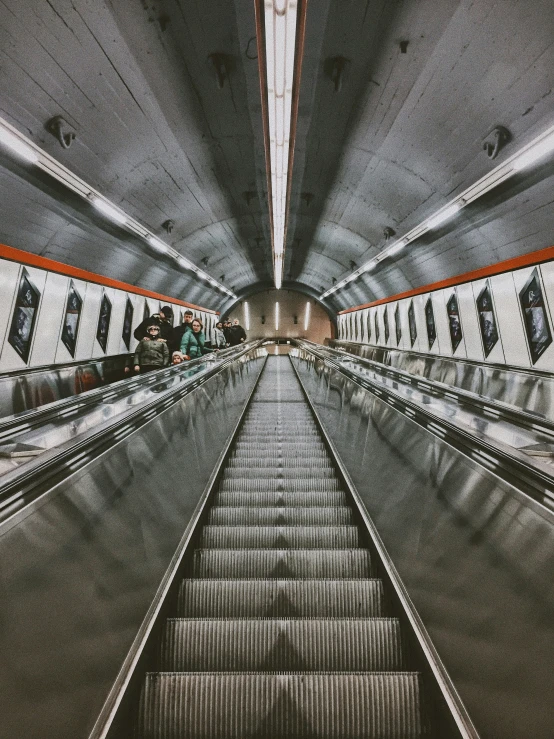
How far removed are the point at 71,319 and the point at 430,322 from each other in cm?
851

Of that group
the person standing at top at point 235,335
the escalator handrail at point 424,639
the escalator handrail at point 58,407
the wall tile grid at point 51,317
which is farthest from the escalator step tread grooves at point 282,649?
the person standing at top at point 235,335

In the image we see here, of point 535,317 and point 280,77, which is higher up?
point 280,77

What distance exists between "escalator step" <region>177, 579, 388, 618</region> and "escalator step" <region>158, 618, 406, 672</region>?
28 cm

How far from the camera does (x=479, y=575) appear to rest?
5.11ft

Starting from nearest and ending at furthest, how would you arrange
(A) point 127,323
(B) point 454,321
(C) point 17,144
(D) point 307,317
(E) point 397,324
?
1. (C) point 17,144
2. (B) point 454,321
3. (A) point 127,323
4. (E) point 397,324
5. (D) point 307,317

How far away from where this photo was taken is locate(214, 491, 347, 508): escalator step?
3.60 meters

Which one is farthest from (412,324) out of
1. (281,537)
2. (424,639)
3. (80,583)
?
(80,583)

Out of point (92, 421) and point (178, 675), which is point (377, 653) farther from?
point (92, 421)

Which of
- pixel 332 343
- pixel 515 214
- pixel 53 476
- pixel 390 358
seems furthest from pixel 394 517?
pixel 332 343

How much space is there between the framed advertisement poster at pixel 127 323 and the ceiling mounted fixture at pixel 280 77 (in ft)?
19.5

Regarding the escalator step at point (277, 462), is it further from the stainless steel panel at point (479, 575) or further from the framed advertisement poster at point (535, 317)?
the framed advertisement poster at point (535, 317)

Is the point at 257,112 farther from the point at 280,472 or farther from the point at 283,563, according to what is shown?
the point at 283,563

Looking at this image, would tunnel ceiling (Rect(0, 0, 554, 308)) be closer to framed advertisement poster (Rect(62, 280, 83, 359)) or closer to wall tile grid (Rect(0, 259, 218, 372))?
wall tile grid (Rect(0, 259, 218, 372))

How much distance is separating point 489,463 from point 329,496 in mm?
2036
